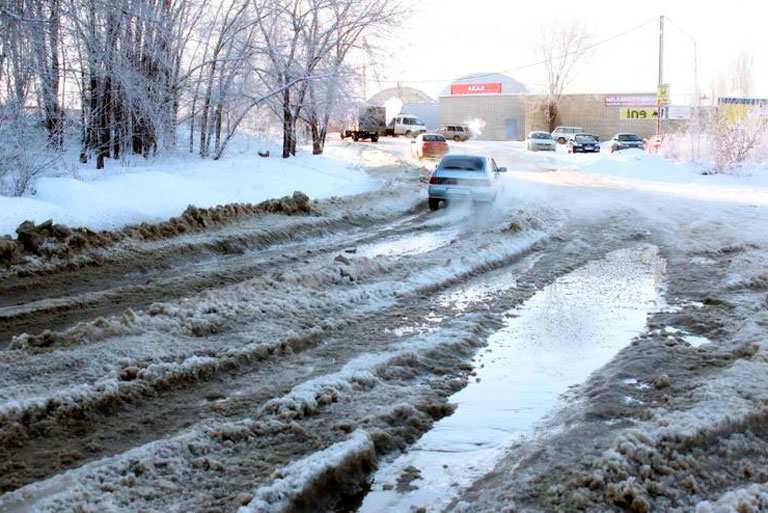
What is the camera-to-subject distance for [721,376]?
20.4 feet

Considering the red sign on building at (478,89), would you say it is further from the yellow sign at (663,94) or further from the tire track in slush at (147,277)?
the tire track in slush at (147,277)

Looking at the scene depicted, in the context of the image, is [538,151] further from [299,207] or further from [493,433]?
[493,433]

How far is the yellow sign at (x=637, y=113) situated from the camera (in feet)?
225

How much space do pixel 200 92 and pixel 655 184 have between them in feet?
54.2

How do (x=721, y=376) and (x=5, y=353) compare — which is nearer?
(x=721, y=376)

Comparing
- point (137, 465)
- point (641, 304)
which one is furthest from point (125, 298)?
point (641, 304)

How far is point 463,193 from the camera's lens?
65.2 ft

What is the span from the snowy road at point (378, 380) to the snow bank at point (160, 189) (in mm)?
1827

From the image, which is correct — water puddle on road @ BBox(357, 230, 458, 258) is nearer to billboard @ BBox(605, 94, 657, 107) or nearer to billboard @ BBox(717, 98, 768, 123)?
billboard @ BBox(717, 98, 768, 123)

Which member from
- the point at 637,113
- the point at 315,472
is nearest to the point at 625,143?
the point at 637,113

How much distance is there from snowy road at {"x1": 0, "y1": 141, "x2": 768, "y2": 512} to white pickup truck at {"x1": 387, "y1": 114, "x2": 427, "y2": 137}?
5352 cm

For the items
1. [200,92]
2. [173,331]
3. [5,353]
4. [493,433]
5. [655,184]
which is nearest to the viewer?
[493,433]

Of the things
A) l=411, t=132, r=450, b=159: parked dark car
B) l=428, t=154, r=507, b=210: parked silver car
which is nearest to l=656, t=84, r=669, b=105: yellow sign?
l=411, t=132, r=450, b=159: parked dark car

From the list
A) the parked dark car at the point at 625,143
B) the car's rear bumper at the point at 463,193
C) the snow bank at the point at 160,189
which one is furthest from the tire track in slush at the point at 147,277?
the parked dark car at the point at 625,143
